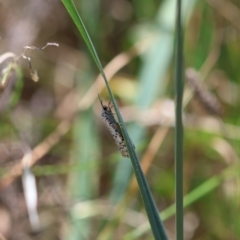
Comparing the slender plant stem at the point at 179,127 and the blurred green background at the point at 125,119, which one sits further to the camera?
the blurred green background at the point at 125,119

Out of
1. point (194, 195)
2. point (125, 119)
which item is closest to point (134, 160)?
point (194, 195)

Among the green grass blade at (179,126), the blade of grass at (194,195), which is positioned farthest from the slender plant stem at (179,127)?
the blade of grass at (194,195)

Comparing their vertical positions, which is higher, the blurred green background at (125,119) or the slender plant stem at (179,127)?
the blurred green background at (125,119)

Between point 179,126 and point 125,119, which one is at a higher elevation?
point 125,119

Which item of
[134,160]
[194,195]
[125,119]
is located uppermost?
[125,119]

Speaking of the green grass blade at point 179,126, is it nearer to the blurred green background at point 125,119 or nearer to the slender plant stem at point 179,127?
the slender plant stem at point 179,127

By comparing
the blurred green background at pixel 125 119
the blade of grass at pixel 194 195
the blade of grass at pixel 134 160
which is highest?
the blurred green background at pixel 125 119

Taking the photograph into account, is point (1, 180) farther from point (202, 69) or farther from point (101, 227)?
point (202, 69)

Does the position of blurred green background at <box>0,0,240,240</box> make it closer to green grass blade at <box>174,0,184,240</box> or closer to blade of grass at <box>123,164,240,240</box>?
blade of grass at <box>123,164,240,240</box>

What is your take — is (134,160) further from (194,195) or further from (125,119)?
(125,119)

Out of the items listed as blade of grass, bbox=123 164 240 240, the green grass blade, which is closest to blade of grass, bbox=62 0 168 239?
the green grass blade
